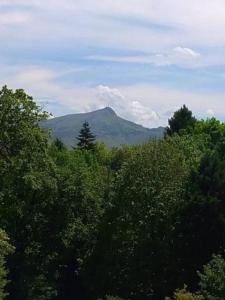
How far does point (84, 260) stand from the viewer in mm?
41031

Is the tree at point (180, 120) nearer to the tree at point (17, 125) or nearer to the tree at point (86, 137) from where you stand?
the tree at point (86, 137)

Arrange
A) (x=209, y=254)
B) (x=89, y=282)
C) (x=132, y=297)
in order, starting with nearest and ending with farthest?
(x=209, y=254)
(x=132, y=297)
(x=89, y=282)

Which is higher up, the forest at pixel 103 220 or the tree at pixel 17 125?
the tree at pixel 17 125

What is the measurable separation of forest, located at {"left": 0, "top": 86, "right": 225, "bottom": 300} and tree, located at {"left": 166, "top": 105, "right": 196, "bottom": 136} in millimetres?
28798

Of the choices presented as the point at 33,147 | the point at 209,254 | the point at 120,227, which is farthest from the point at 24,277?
the point at 209,254

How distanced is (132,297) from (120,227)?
4207 mm

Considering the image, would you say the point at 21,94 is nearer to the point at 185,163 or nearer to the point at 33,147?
the point at 33,147

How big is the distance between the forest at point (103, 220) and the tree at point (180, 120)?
28.8 meters

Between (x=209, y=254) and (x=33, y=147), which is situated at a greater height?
(x=33, y=147)

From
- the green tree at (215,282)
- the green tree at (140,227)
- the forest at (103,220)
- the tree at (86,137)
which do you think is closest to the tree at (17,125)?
the forest at (103,220)

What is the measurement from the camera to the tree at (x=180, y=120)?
244 feet

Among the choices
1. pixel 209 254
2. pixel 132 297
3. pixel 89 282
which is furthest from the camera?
pixel 89 282

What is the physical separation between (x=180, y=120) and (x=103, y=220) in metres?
36.5

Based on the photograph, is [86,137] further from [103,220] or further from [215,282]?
[215,282]
